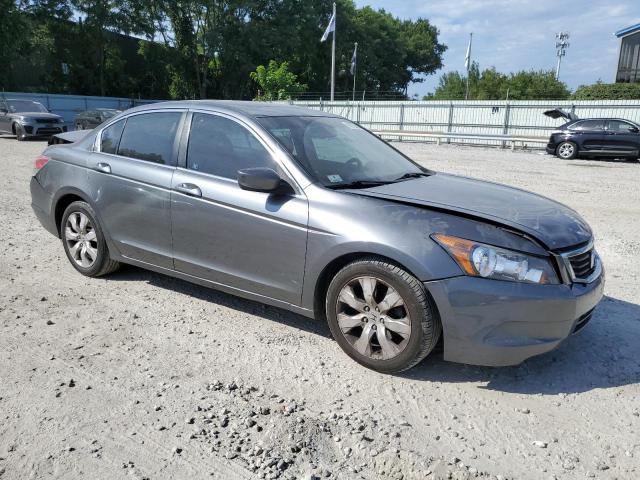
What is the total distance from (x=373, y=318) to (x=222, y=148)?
1.78 m

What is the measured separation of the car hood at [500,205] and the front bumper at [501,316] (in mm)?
348

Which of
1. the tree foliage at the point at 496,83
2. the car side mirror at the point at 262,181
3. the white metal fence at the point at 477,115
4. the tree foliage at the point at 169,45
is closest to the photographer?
the car side mirror at the point at 262,181

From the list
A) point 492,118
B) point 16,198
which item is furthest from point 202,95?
point 16,198

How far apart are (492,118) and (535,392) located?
2615 centimetres

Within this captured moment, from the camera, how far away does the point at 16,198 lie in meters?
9.06

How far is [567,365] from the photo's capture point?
3.51 m

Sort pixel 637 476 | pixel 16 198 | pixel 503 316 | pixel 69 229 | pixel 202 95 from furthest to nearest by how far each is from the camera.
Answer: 1. pixel 202 95
2. pixel 16 198
3. pixel 69 229
4. pixel 503 316
5. pixel 637 476

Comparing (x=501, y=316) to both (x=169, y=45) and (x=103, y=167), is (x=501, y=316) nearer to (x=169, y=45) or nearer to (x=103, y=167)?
(x=103, y=167)

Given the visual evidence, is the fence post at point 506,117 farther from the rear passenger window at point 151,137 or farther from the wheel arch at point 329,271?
the wheel arch at point 329,271

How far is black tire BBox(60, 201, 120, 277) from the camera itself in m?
4.81

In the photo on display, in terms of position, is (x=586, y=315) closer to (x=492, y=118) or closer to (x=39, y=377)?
(x=39, y=377)

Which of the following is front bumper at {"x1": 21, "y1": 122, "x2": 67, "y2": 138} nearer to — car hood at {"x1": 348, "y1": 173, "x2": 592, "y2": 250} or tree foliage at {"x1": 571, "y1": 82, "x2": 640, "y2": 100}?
car hood at {"x1": 348, "y1": 173, "x2": 592, "y2": 250}

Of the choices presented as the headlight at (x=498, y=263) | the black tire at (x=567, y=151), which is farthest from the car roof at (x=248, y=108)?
the black tire at (x=567, y=151)

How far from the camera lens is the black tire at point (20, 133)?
20.8 metres
